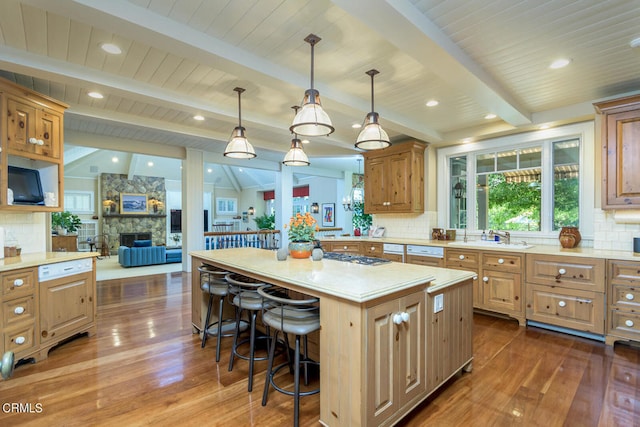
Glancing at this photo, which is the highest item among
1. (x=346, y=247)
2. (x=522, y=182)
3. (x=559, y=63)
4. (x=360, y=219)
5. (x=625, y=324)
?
(x=559, y=63)

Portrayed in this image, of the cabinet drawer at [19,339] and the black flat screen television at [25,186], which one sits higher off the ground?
the black flat screen television at [25,186]

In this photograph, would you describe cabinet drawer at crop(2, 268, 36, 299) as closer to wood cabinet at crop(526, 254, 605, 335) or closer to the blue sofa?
wood cabinet at crop(526, 254, 605, 335)

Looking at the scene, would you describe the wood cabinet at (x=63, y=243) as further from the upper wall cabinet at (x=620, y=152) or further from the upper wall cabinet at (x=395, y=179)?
the upper wall cabinet at (x=620, y=152)

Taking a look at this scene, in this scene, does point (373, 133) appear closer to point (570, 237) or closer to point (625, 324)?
point (570, 237)

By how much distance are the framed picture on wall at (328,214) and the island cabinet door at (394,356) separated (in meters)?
9.09

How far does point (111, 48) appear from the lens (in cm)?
252

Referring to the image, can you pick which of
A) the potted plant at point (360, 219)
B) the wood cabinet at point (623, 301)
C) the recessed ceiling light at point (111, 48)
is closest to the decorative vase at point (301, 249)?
the recessed ceiling light at point (111, 48)

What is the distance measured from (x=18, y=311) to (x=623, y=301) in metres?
5.53

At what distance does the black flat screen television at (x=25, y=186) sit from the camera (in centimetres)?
310

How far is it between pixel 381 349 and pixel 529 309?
2.79 meters

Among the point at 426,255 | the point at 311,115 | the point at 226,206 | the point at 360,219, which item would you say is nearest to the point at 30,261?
the point at 311,115

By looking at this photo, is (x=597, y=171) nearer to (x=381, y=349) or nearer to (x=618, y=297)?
(x=618, y=297)

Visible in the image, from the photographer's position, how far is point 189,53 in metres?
2.32

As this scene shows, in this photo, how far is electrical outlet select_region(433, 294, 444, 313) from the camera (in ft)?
6.82
